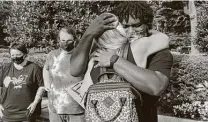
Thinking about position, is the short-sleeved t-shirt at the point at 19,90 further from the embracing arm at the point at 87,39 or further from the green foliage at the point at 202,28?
the green foliage at the point at 202,28

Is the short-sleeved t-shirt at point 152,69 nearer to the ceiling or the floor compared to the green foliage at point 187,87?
nearer to the ceiling

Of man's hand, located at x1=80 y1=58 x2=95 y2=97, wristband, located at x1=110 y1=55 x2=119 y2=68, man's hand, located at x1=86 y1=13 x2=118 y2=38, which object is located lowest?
man's hand, located at x1=80 y1=58 x2=95 y2=97

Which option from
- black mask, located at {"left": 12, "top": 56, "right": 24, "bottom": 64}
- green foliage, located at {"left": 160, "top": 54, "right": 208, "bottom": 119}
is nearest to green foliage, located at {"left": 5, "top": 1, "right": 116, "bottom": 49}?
green foliage, located at {"left": 160, "top": 54, "right": 208, "bottom": 119}

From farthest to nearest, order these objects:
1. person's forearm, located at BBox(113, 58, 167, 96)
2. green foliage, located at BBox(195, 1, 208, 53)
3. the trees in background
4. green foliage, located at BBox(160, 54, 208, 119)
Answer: the trees in background, green foliage, located at BBox(195, 1, 208, 53), green foliage, located at BBox(160, 54, 208, 119), person's forearm, located at BBox(113, 58, 167, 96)

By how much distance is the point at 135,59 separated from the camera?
5.23 ft

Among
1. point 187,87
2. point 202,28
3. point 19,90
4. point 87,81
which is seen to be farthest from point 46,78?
point 202,28

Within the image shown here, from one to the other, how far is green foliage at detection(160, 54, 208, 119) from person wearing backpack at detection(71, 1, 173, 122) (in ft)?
11.5

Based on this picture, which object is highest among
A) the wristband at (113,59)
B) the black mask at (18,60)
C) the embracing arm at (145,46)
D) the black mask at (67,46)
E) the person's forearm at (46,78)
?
the embracing arm at (145,46)

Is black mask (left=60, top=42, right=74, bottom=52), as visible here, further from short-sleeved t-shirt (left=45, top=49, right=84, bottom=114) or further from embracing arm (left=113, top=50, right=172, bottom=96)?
embracing arm (left=113, top=50, right=172, bottom=96)

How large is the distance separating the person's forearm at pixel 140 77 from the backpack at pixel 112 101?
0.05 meters

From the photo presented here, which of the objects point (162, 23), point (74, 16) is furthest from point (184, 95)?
point (162, 23)

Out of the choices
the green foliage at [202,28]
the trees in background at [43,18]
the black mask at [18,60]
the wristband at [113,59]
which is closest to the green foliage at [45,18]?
the trees in background at [43,18]

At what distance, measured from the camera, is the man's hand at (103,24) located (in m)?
1.58

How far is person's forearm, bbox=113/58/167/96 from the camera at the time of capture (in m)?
1.49
